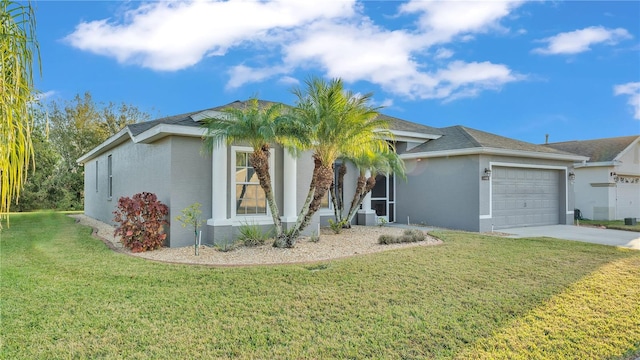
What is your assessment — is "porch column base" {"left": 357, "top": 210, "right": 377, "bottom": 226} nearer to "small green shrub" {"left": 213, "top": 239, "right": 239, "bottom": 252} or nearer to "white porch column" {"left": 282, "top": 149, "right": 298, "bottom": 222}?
"white porch column" {"left": 282, "top": 149, "right": 298, "bottom": 222}

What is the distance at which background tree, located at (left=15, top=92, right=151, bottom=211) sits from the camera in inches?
1091

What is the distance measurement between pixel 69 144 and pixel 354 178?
86.6 feet

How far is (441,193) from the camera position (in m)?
14.5

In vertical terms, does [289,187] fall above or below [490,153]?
below

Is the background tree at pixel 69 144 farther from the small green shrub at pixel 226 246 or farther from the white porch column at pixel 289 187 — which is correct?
the white porch column at pixel 289 187

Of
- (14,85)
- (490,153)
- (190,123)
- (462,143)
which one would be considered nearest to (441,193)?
(462,143)

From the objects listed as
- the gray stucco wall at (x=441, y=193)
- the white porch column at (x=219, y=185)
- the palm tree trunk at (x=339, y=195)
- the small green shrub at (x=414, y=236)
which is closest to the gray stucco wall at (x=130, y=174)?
the white porch column at (x=219, y=185)

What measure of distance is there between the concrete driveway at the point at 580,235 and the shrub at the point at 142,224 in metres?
10.9

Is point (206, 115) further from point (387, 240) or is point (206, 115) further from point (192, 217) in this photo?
Answer: point (387, 240)

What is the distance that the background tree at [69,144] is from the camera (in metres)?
27.7

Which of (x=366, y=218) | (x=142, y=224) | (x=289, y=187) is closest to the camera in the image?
(x=142, y=224)

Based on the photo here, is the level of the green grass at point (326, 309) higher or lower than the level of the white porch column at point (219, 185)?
lower

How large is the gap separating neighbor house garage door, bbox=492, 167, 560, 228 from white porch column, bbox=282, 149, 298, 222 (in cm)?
797

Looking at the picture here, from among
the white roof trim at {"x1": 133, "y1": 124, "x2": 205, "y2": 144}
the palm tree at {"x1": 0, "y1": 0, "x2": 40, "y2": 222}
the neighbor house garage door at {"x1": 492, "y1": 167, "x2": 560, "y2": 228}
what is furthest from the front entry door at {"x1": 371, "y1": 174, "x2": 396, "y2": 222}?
the palm tree at {"x1": 0, "y1": 0, "x2": 40, "y2": 222}
